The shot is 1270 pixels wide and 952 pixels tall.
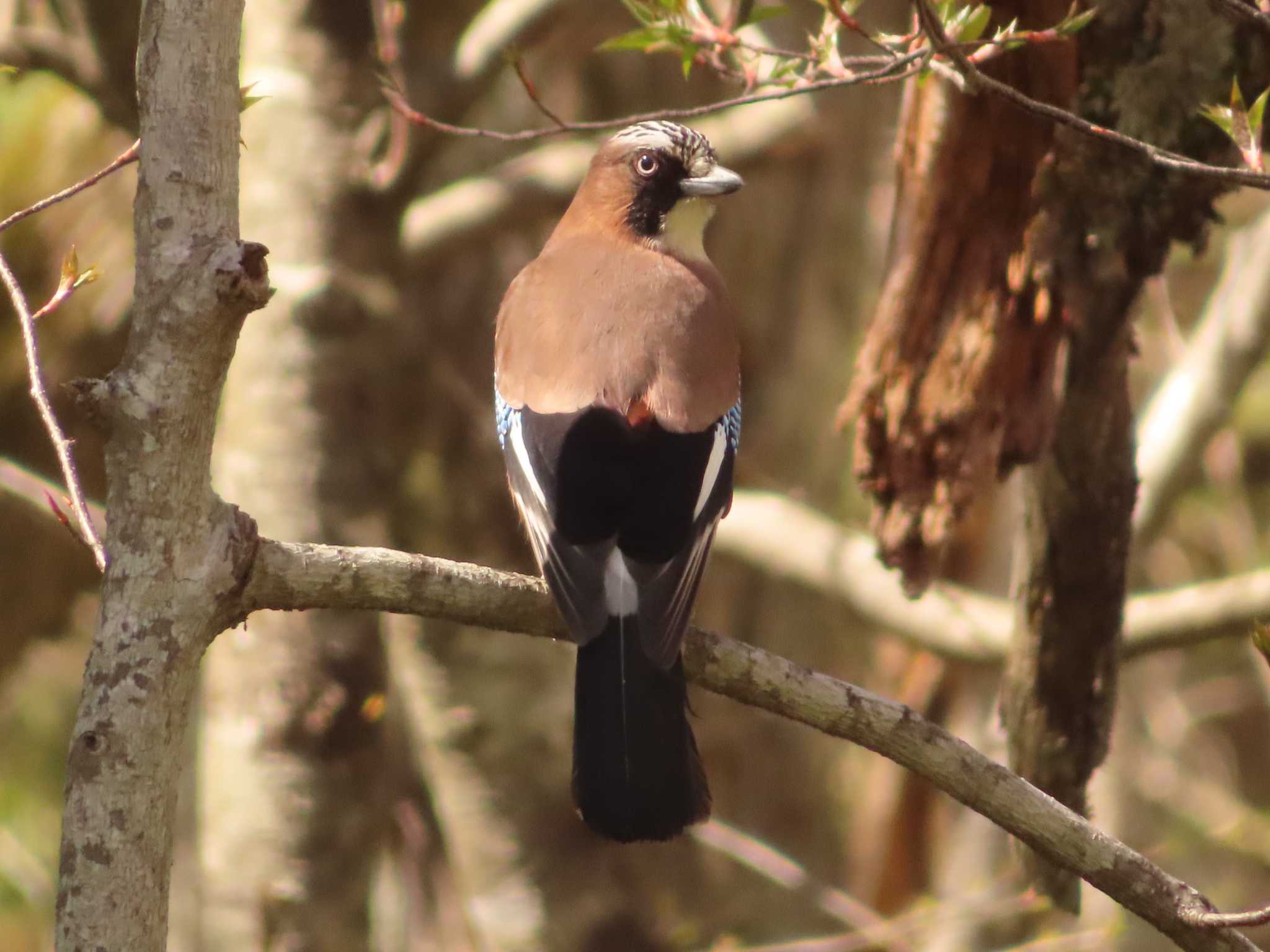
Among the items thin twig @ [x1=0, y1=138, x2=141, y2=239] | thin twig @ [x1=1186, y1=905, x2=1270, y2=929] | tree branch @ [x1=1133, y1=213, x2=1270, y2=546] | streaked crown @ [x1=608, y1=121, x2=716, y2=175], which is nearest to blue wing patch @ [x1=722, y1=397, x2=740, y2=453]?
streaked crown @ [x1=608, y1=121, x2=716, y2=175]

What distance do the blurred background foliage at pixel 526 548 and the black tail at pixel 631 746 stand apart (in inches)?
65.6

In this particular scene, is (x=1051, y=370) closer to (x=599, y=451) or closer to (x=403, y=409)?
(x=599, y=451)

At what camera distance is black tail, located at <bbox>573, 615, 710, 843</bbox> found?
3205 mm

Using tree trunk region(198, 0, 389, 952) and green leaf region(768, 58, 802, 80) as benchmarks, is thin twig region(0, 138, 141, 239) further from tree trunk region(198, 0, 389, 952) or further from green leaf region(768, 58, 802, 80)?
tree trunk region(198, 0, 389, 952)

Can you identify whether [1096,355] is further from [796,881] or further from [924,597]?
[796,881]

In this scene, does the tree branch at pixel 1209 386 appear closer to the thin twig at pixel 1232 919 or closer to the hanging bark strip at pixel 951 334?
the hanging bark strip at pixel 951 334

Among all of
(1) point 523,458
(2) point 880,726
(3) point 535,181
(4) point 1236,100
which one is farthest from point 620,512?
(3) point 535,181

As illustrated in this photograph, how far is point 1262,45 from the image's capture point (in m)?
3.79

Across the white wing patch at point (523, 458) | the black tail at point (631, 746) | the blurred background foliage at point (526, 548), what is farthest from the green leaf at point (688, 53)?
the blurred background foliage at point (526, 548)

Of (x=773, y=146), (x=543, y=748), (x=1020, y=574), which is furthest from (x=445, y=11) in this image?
(x=1020, y=574)

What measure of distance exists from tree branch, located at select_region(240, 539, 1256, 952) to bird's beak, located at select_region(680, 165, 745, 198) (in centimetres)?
204

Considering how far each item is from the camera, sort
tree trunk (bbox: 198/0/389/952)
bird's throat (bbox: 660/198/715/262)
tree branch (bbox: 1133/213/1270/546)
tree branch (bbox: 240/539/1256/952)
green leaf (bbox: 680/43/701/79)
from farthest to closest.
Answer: tree branch (bbox: 1133/213/1270/546)
tree trunk (bbox: 198/0/389/952)
bird's throat (bbox: 660/198/715/262)
green leaf (bbox: 680/43/701/79)
tree branch (bbox: 240/539/1256/952)

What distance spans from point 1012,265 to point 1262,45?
0.77 meters

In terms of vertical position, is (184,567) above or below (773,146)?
below
